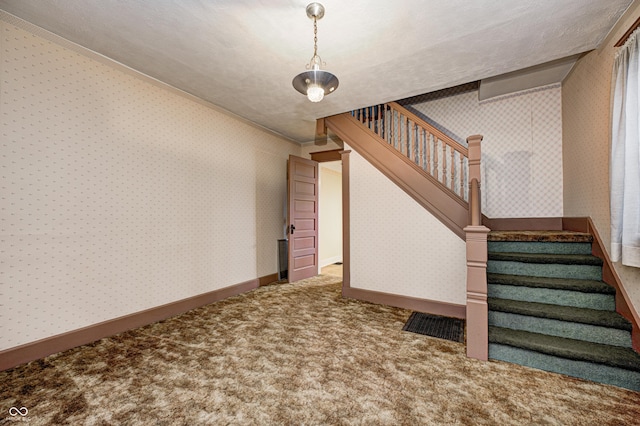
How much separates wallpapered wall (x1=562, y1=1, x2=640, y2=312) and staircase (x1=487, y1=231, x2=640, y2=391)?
25 centimetres

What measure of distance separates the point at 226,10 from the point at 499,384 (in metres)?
3.45

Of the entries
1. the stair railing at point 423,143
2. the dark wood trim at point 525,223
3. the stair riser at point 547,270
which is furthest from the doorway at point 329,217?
the stair riser at point 547,270

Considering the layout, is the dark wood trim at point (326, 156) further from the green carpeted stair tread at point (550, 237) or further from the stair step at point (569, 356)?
the stair step at point (569, 356)

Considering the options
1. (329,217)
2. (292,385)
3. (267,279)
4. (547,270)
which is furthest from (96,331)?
(329,217)

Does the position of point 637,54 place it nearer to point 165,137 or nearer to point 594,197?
point 594,197

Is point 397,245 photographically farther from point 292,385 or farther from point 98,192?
point 98,192

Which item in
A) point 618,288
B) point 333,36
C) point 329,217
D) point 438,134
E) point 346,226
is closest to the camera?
point 618,288

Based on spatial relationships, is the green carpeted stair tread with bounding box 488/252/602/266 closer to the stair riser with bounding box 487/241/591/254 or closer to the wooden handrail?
the stair riser with bounding box 487/241/591/254

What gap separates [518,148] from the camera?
3.76m

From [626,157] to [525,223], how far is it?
2022 millimetres

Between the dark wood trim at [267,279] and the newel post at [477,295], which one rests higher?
the newel post at [477,295]

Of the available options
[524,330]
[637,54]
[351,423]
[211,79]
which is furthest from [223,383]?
[637,54]

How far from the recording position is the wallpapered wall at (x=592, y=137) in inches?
85.0

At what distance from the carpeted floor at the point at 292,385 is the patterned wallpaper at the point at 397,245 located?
2.95 ft
